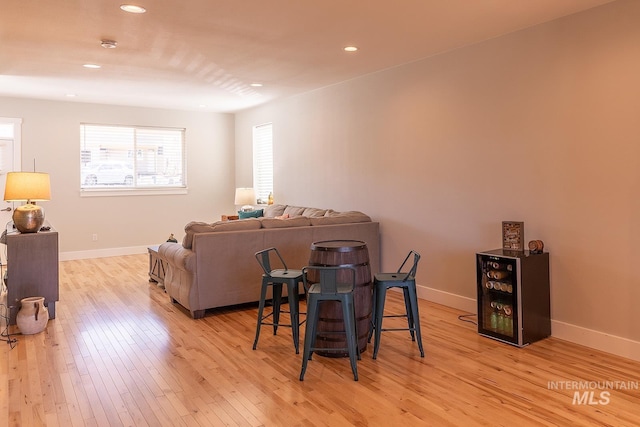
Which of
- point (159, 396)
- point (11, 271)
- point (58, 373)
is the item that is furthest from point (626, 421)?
point (11, 271)

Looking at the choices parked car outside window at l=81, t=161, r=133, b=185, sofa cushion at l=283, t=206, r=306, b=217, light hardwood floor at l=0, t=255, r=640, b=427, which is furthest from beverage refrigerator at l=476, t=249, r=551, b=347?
parked car outside window at l=81, t=161, r=133, b=185

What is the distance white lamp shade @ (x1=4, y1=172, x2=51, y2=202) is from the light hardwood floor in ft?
3.86

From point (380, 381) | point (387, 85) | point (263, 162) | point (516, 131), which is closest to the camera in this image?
point (380, 381)

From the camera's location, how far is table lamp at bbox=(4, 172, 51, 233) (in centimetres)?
414

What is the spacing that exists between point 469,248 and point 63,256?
6.39 m

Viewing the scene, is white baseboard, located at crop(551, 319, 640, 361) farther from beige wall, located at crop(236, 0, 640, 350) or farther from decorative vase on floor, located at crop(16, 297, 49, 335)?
decorative vase on floor, located at crop(16, 297, 49, 335)

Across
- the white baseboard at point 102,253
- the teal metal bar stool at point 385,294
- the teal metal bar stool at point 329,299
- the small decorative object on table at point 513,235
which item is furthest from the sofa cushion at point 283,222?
the white baseboard at point 102,253

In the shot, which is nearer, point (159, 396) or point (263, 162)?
point (159, 396)

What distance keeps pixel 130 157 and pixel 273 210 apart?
9.57 feet

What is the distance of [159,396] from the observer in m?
2.74

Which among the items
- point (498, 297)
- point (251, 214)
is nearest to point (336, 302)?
point (498, 297)

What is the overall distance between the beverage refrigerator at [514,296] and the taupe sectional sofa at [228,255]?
180 cm

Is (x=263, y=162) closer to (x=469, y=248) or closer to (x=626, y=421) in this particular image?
(x=469, y=248)

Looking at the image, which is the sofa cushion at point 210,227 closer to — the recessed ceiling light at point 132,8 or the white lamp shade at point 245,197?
the recessed ceiling light at point 132,8
